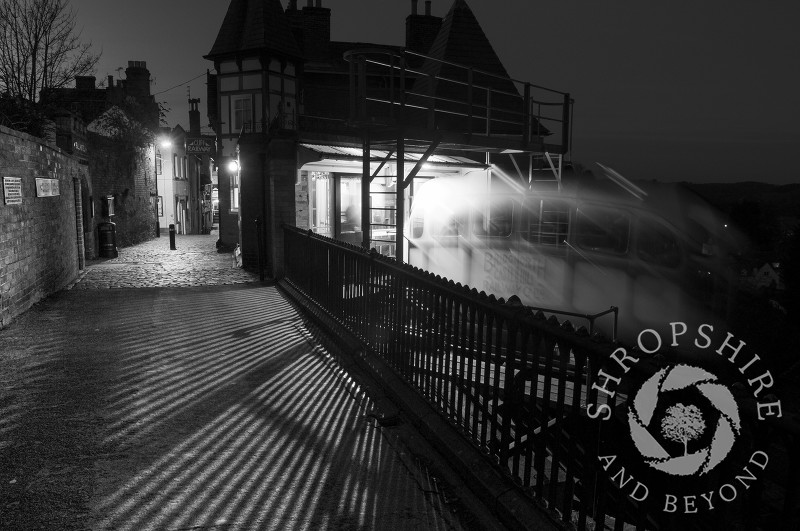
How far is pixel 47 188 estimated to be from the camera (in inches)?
443

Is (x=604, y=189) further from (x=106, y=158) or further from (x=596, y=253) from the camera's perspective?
(x=106, y=158)

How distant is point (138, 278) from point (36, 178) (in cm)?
489

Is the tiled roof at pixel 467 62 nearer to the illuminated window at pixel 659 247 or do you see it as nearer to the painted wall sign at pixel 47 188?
the illuminated window at pixel 659 247

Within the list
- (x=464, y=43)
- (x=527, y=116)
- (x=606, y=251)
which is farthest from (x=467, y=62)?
(x=606, y=251)

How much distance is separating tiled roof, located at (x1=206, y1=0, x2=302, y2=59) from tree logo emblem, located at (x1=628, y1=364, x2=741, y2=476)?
24778 millimetres

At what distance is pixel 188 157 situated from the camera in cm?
4431

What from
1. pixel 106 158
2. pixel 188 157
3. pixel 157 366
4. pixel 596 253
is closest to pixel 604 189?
pixel 596 253

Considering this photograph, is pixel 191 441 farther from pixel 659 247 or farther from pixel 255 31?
pixel 255 31

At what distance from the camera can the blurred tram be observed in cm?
1061

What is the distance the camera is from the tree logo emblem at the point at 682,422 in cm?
236

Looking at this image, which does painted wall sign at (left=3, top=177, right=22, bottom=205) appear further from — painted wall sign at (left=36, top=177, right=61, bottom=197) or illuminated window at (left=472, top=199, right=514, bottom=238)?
illuminated window at (left=472, top=199, right=514, bottom=238)

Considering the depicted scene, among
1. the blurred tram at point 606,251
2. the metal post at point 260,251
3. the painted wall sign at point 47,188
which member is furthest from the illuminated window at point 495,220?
the painted wall sign at point 47,188

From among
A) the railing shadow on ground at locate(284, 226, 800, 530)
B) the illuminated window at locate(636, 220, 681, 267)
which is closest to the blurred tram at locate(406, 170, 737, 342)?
the illuminated window at locate(636, 220, 681, 267)

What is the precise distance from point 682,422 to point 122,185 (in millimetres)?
28610
